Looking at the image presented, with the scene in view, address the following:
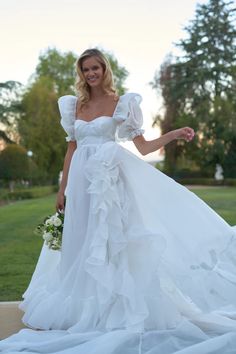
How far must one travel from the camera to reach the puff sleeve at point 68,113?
13.3 ft

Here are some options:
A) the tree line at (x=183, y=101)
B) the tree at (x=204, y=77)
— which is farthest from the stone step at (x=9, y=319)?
the tree at (x=204, y=77)

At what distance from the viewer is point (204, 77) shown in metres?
46.2

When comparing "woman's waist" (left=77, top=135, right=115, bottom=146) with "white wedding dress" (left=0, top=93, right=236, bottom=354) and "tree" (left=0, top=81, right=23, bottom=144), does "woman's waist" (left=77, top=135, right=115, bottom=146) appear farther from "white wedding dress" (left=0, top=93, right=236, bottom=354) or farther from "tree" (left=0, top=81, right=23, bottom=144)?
"tree" (left=0, top=81, right=23, bottom=144)

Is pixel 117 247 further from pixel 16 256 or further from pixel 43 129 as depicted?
pixel 43 129

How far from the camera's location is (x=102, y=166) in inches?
149

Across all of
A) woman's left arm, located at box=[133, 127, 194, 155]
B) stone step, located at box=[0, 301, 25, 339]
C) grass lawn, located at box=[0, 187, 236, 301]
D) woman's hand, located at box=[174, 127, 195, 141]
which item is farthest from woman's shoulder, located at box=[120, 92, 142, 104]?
grass lawn, located at box=[0, 187, 236, 301]

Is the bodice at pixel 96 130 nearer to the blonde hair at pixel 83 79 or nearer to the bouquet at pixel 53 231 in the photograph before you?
the blonde hair at pixel 83 79

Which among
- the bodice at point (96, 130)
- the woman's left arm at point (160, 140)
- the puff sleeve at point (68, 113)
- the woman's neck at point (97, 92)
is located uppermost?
the woman's neck at point (97, 92)

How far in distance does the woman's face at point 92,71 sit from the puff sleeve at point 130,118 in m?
0.24

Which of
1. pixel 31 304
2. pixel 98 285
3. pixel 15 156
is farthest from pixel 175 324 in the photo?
pixel 15 156

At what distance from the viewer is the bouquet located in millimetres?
4113

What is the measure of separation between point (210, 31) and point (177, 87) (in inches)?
223

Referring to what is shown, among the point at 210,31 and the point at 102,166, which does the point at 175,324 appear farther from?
the point at 210,31

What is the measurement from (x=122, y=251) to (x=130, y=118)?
3.21ft
